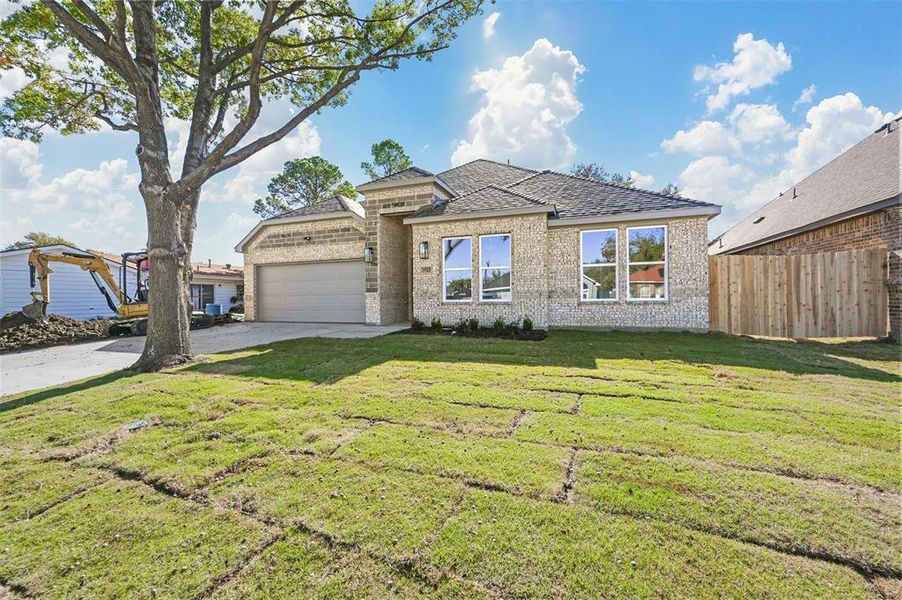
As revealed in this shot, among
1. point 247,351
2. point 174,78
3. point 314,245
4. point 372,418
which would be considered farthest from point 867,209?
point 174,78

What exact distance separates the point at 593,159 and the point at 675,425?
2892 centimetres

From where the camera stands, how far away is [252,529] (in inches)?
80.1

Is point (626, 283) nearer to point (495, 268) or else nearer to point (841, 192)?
point (495, 268)

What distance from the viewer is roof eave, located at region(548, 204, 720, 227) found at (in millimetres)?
9148

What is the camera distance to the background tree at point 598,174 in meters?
28.4

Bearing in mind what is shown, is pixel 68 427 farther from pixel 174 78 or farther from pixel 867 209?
pixel 867 209

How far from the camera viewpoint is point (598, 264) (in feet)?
33.6

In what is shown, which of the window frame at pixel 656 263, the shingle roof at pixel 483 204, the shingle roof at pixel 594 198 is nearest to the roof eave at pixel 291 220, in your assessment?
the shingle roof at pixel 483 204

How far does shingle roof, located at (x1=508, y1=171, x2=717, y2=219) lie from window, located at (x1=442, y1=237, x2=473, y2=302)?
2.87m

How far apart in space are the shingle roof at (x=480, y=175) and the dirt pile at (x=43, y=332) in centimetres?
1259

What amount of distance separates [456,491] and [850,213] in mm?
12620

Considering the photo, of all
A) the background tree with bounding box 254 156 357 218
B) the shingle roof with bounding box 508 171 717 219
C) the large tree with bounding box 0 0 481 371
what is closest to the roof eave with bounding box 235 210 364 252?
the large tree with bounding box 0 0 481 371

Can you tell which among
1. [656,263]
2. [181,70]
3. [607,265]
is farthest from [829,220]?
[181,70]

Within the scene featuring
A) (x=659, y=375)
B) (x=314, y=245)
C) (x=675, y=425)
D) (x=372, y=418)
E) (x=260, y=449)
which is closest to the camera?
(x=260, y=449)
